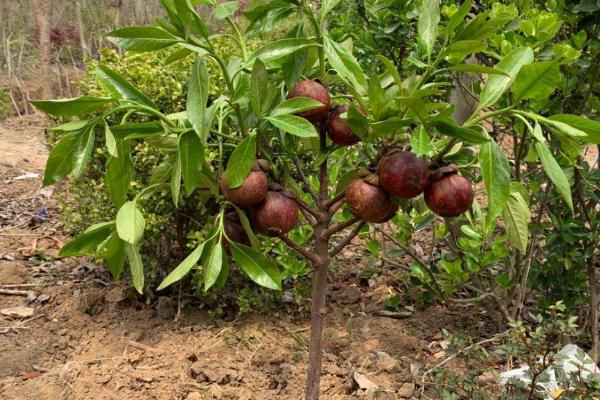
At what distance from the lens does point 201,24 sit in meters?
1.18

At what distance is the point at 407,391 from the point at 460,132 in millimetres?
1435

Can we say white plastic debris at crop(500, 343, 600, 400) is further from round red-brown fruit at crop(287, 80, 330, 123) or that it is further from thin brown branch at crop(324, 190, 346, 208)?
round red-brown fruit at crop(287, 80, 330, 123)

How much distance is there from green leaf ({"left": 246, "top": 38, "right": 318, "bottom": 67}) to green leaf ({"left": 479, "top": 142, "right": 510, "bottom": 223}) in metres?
0.42

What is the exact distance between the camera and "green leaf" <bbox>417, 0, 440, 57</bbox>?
1332mm

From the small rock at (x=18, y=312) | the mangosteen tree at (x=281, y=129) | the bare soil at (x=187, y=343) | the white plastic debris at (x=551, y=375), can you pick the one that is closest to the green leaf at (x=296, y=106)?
the mangosteen tree at (x=281, y=129)

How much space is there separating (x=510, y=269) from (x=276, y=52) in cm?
194

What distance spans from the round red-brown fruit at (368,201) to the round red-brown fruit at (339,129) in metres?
0.12

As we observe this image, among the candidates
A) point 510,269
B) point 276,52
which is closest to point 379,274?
point 510,269

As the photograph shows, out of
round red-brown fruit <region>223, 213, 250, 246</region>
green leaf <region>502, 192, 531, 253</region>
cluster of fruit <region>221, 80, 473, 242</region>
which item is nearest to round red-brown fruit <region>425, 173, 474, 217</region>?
cluster of fruit <region>221, 80, 473, 242</region>

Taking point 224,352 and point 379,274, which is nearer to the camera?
point 224,352

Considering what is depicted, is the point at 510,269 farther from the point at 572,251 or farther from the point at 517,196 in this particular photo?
the point at 517,196

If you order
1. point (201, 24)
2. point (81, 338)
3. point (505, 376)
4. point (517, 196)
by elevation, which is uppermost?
point (201, 24)

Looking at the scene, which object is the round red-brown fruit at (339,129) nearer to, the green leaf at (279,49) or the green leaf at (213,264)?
the green leaf at (279,49)

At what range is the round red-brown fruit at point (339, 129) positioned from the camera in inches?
53.2
